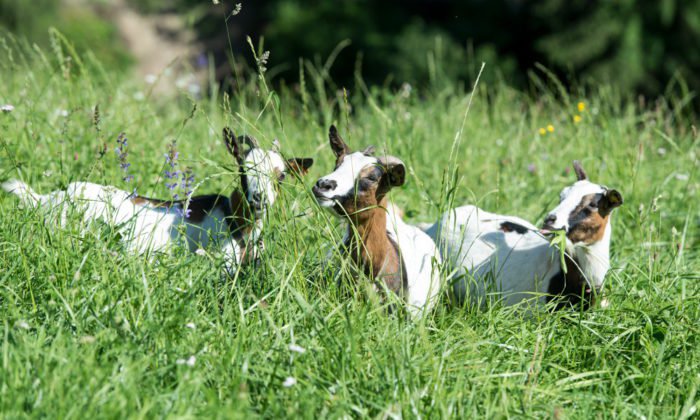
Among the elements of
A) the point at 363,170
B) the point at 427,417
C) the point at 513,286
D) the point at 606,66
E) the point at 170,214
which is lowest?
the point at 606,66

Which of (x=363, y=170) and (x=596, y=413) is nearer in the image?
(x=596, y=413)

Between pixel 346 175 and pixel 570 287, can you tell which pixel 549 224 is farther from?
pixel 346 175

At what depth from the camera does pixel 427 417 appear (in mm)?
2676

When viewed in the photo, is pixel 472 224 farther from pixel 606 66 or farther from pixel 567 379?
pixel 606 66

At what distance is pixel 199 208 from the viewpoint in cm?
417

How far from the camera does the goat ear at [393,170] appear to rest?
343 cm

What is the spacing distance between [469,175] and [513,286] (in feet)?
5.67

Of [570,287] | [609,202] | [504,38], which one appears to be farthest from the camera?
[504,38]

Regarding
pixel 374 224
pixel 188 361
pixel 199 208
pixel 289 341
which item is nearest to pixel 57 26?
pixel 199 208

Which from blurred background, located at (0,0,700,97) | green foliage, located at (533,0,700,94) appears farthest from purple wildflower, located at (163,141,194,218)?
green foliage, located at (533,0,700,94)

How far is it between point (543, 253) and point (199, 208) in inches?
70.7

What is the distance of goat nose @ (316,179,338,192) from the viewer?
10.9 ft

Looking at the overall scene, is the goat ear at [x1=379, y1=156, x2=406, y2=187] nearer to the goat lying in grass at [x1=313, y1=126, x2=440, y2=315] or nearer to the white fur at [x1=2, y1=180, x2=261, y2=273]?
the goat lying in grass at [x1=313, y1=126, x2=440, y2=315]

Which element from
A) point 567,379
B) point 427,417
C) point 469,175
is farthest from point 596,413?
point 469,175
